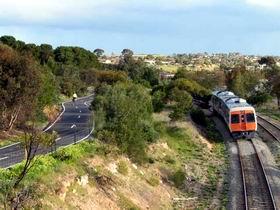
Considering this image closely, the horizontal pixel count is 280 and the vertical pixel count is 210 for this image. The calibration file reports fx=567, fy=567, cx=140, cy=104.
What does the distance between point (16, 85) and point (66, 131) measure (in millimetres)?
5136

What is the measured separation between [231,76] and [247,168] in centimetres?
6365

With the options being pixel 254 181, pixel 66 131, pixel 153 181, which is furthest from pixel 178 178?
pixel 66 131

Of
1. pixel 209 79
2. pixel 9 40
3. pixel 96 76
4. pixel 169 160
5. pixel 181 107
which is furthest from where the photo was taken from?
pixel 209 79

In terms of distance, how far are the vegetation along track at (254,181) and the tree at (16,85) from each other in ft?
46.7

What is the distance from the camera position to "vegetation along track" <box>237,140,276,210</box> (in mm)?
26797

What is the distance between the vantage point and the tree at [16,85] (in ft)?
116

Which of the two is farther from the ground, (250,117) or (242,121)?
(250,117)

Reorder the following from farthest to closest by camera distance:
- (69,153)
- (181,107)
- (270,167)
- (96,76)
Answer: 1. (96,76)
2. (181,107)
3. (270,167)
4. (69,153)

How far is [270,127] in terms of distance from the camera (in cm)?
5319

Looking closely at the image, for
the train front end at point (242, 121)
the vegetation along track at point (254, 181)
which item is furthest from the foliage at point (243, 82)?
the vegetation along track at point (254, 181)

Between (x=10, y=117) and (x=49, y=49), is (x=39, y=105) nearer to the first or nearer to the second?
(x=10, y=117)

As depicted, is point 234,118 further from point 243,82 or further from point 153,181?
point 243,82

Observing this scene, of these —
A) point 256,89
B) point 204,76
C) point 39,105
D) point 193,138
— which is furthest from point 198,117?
point 204,76

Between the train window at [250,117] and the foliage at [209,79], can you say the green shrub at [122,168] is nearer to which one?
the train window at [250,117]
